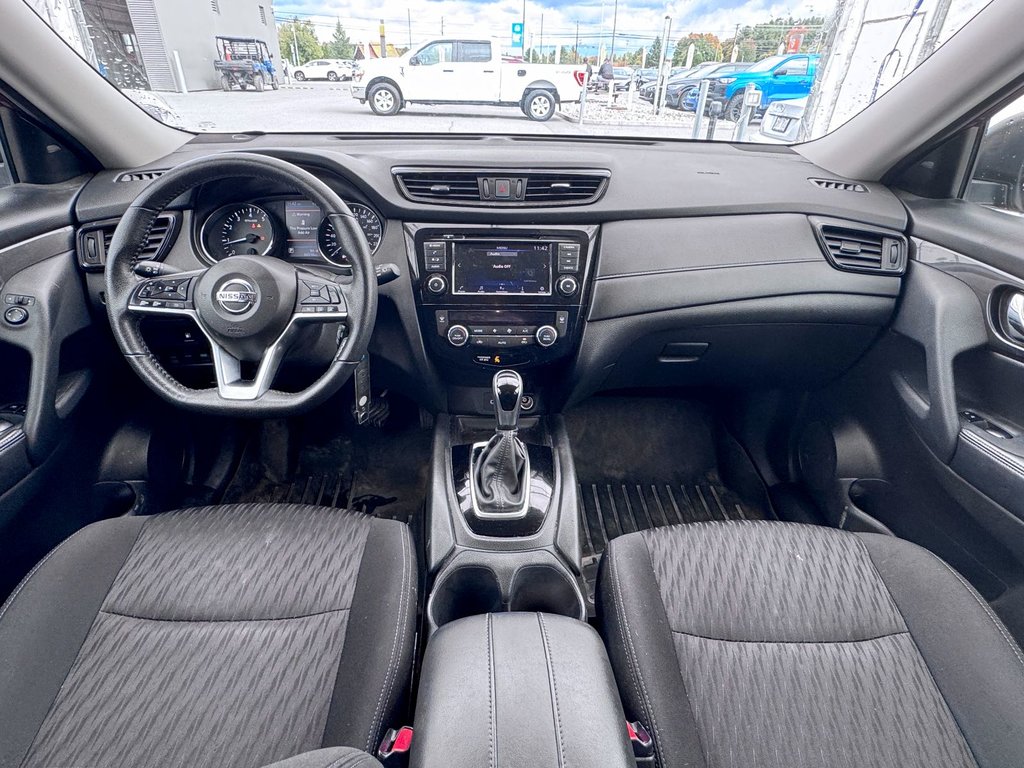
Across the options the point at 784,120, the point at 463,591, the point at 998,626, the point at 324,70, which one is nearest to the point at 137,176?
the point at 324,70

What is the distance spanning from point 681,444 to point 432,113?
5.09 ft

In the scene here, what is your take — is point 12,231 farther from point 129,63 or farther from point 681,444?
point 681,444

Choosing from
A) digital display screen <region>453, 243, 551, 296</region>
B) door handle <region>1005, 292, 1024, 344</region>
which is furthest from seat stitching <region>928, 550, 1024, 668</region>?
digital display screen <region>453, 243, 551, 296</region>

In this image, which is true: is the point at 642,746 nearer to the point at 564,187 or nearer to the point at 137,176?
the point at 564,187

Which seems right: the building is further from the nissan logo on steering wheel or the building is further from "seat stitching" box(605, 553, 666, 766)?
"seat stitching" box(605, 553, 666, 766)

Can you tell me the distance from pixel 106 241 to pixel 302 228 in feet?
1.65

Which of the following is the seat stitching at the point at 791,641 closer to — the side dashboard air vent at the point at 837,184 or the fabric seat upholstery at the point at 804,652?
the fabric seat upholstery at the point at 804,652

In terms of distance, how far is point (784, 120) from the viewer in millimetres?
1999

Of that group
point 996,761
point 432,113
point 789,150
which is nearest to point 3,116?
point 432,113

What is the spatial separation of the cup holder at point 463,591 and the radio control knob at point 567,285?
767 millimetres

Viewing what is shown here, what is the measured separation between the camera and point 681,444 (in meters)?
2.38

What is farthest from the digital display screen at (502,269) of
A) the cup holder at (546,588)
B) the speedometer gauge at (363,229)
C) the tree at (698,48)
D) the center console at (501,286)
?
the cup holder at (546,588)

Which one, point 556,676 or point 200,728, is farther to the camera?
point 200,728

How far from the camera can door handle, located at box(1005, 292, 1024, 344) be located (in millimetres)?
1335
